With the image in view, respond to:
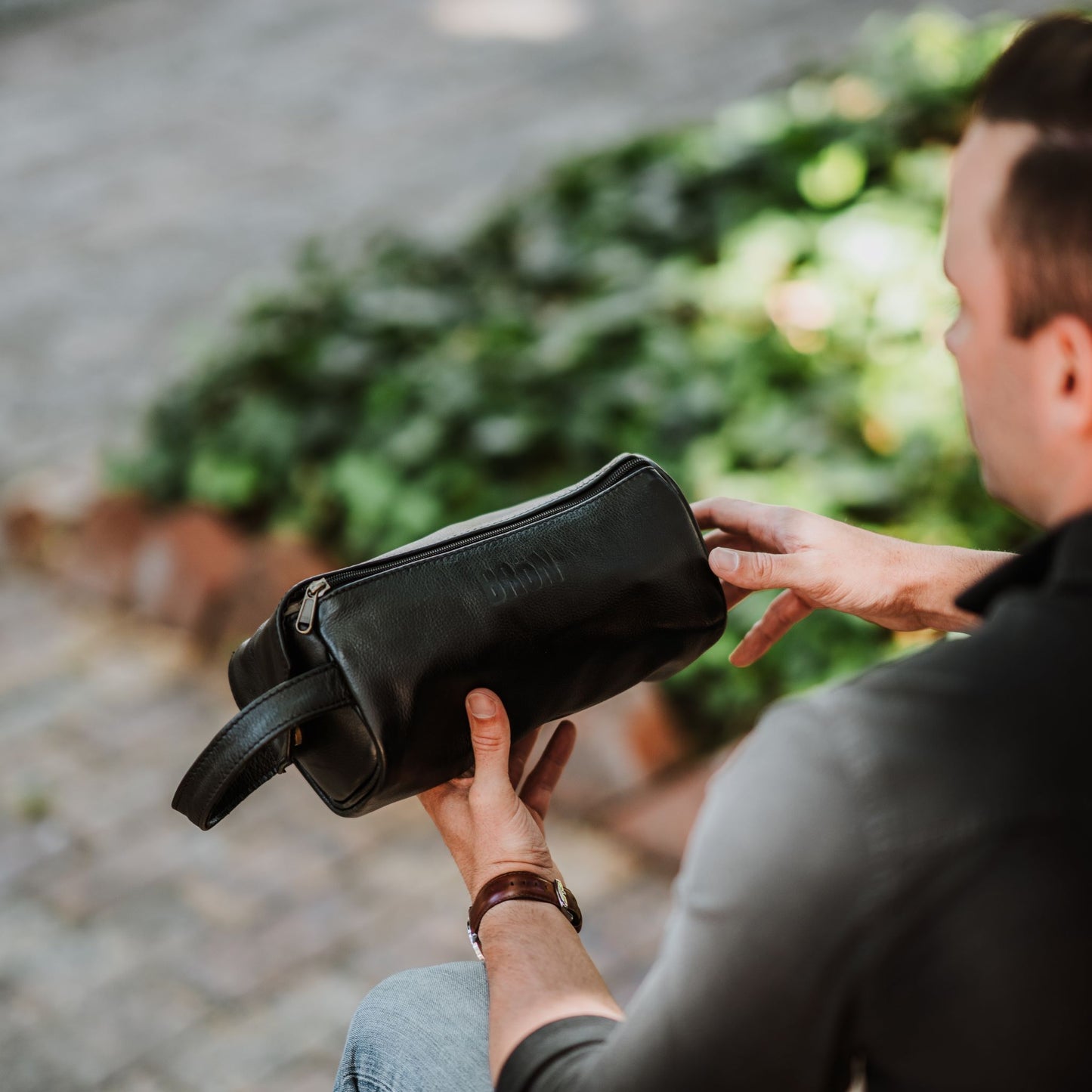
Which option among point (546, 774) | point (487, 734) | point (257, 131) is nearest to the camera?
point (487, 734)

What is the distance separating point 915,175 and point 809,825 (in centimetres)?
375

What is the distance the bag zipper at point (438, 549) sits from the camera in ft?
4.55

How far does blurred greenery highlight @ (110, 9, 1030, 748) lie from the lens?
3205 millimetres

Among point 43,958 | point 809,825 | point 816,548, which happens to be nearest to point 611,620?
point 816,548

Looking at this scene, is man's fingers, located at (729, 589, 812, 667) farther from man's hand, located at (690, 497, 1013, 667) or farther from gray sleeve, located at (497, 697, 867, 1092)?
gray sleeve, located at (497, 697, 867, 1092)

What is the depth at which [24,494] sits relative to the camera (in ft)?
14.7

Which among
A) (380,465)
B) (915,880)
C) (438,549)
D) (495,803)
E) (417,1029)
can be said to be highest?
(438,549)

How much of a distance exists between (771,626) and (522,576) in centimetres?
42

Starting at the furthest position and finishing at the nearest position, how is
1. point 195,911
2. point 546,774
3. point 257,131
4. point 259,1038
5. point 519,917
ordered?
point 257,131 < point 195,911 < point 259,1038 < point 546,774 < point 519,917

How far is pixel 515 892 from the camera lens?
4.20 feet

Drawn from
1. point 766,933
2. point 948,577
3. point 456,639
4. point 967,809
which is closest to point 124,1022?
point 456,639

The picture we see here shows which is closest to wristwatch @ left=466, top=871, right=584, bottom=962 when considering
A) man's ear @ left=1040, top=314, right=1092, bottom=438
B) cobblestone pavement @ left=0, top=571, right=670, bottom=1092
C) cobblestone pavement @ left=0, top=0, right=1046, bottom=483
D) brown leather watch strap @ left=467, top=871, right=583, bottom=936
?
brown leather watch strap @ left=467, top=871, right=583, bottom=936

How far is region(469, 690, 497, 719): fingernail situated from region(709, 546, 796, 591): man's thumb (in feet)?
1.07

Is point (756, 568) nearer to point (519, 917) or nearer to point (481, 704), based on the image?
point (481, 704)
